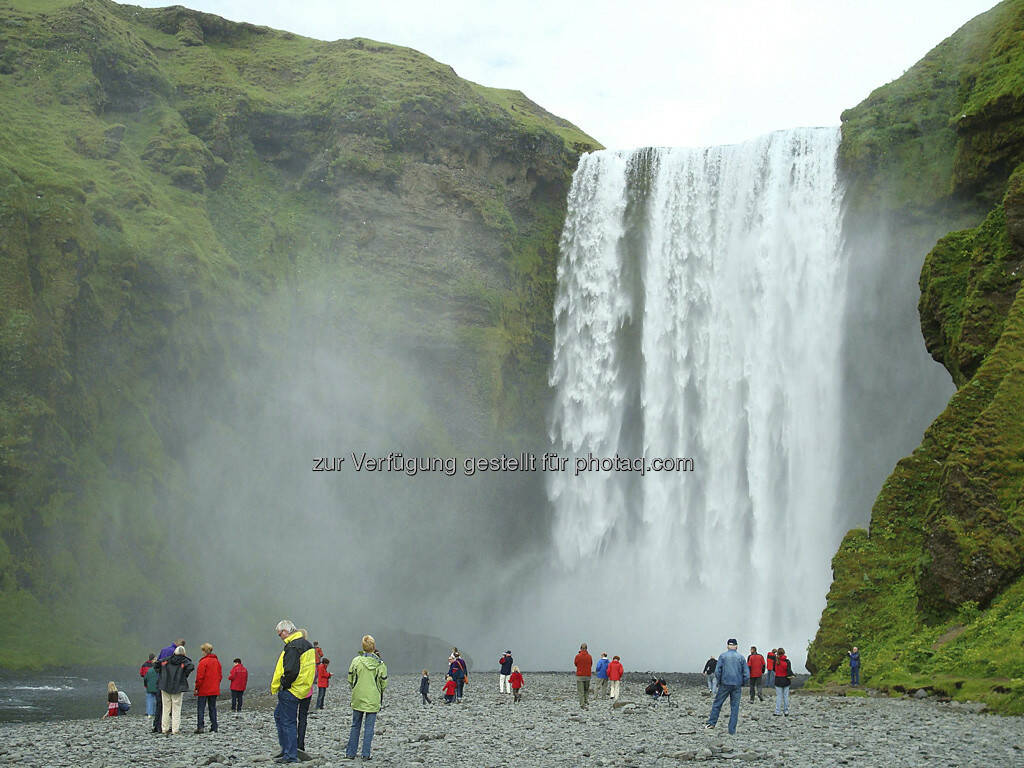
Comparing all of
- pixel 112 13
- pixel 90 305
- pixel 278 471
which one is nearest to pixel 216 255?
pixel 90 305

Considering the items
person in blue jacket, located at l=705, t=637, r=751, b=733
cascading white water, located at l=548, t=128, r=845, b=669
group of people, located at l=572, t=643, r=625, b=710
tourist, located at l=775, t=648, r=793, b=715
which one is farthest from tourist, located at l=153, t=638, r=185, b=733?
cascading white water, located at l=548, t=128, r=845, b=669

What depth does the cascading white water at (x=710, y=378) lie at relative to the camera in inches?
2057

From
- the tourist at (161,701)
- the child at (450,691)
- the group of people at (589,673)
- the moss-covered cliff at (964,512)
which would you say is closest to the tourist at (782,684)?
the moss-covered cliff at (964,512)

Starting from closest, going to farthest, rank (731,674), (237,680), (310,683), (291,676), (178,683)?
(291,676)
(310,683)
(731,674)
(178,683)
(237,680)

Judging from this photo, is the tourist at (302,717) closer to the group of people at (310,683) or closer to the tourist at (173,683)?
the group of people at (310,683)

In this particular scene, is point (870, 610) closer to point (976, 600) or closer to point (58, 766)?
point (976, 600)

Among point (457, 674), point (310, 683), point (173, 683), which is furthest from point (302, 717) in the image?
point (457, 674)

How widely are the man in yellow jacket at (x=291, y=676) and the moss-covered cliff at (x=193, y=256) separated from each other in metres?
40.2

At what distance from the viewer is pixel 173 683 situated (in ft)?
64.1

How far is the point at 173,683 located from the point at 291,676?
7130mm

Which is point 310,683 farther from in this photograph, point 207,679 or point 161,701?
point 161,701

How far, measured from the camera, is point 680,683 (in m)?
39.5

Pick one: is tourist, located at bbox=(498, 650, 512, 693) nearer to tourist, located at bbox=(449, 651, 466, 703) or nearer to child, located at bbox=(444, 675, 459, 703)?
→ tourist, located at bbox=(449, 651, 466, 703)

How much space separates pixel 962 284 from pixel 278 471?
137 feet
